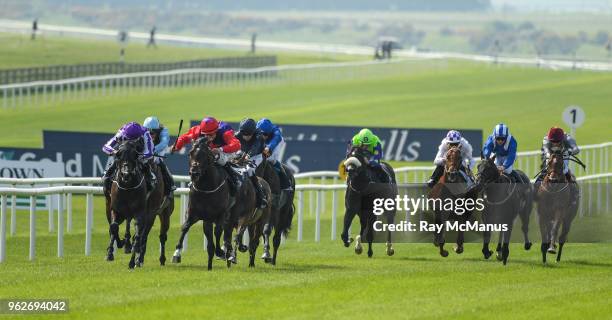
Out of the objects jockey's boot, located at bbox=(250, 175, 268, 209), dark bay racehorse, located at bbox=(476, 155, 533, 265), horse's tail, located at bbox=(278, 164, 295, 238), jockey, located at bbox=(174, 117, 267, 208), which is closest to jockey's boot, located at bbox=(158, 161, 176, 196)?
jockey, located at bbox=(174, 117, 267, 208)

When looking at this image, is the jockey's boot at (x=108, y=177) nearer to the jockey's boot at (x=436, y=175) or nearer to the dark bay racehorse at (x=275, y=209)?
the dark bay racehorse at (x=275, y=209)

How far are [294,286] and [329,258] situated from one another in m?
3.40

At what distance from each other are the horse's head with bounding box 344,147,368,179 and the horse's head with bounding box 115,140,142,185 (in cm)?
280

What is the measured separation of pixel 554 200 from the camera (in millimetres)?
17766

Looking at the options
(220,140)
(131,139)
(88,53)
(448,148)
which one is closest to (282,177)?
(220,140)

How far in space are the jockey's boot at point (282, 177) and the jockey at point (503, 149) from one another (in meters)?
2.29

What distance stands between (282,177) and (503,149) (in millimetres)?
2571

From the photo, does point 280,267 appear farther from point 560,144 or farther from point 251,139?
point 560,144

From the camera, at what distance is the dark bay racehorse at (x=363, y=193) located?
1795 cm

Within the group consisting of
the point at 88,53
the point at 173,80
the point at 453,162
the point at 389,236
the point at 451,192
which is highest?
the point at 88,53

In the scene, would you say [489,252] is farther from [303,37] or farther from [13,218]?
[303,37]

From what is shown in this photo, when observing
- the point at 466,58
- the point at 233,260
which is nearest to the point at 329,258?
the point at 233,260

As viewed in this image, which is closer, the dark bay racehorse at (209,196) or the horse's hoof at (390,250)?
the dark bay racehorse at (209,196)

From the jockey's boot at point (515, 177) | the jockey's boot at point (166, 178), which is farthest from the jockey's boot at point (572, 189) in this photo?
the jockey's boot at point (166, 178)
